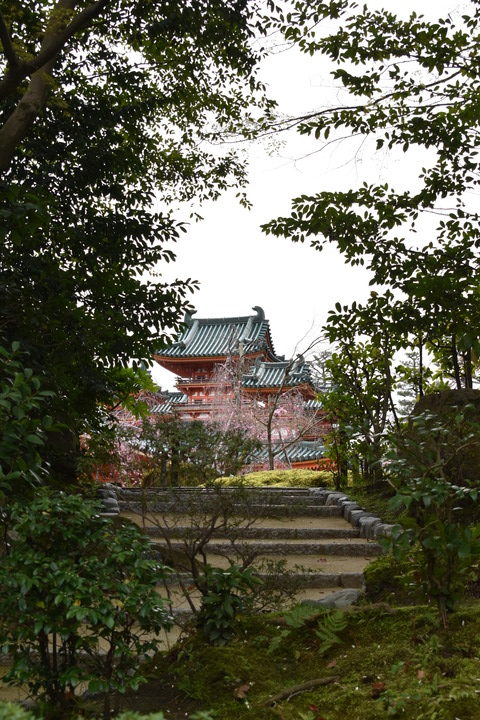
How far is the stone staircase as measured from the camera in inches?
179

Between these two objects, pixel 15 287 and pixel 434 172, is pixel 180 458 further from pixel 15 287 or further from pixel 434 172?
pixel 434 172

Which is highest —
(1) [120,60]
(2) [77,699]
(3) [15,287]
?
(1) [120,60]

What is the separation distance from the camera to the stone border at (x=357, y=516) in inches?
299

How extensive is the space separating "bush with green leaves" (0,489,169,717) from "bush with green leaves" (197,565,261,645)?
83 cm

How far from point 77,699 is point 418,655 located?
4.93ft

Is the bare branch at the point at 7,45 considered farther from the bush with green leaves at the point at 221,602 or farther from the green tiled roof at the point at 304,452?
the green tiled roof at the point at 304,452

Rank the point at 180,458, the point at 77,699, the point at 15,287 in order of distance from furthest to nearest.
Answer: the point at 15,287
the point at 180,458
the point at 77,699

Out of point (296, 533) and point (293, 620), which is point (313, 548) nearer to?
point (296, 533)

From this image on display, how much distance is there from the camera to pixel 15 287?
5.00m

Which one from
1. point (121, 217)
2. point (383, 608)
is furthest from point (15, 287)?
point (383, 608)

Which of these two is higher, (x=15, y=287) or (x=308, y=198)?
(x=308, y=198)

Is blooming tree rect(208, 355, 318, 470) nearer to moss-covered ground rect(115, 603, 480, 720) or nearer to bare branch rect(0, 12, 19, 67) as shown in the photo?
bare branch rect(0, 12, 19, 67)

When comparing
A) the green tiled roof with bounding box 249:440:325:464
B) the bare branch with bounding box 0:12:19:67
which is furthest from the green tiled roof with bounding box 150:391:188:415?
the bare branch with bounding box 0:12:19:67

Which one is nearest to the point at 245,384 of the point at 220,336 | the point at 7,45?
the point at 220,336
